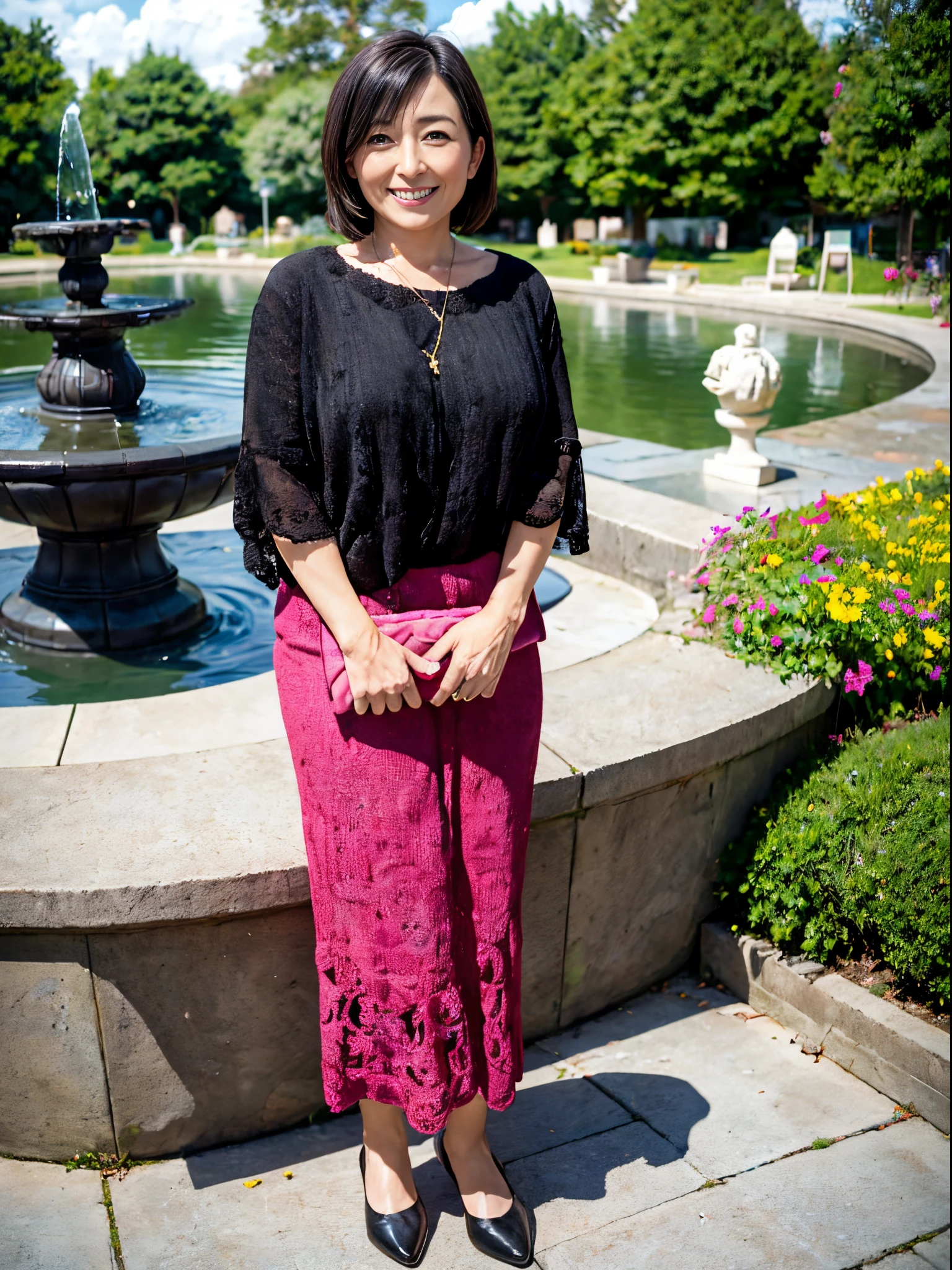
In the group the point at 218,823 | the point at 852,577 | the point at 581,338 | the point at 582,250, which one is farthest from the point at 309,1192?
the point at 582,250

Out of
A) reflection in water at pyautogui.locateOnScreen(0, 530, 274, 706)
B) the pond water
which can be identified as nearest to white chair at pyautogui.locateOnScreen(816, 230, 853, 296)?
the pond water

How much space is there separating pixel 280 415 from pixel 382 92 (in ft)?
1.85

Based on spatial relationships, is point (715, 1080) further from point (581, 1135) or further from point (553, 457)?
point (553, 457)

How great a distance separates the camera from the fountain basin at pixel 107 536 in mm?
3863

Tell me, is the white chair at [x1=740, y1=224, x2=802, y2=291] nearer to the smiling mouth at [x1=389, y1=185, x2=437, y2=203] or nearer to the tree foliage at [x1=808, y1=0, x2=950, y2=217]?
the tree foliage at [x1=808, y1=0, x2=950, y2=217]

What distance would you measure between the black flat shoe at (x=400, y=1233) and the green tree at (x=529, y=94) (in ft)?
140

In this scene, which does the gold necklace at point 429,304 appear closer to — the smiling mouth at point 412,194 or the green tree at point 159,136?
the smiling mouth at point 412,194

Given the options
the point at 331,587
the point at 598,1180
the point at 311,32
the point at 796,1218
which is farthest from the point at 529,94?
the point at 796,1218

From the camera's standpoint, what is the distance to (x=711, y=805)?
3.08 m

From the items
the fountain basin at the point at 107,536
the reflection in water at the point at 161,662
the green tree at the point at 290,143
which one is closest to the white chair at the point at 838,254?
the reflection in water at the point at 161,662

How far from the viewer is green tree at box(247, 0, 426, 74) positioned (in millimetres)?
38250

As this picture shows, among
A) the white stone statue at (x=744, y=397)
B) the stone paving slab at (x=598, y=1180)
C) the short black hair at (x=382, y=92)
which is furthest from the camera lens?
the white stone statue at (x=744, y=397)

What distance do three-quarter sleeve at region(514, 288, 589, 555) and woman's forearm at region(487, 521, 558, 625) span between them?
2cm

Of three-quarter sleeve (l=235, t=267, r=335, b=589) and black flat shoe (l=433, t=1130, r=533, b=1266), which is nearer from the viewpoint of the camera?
three-quarter sleeve (l=235, t=267, r=335, b=589)
